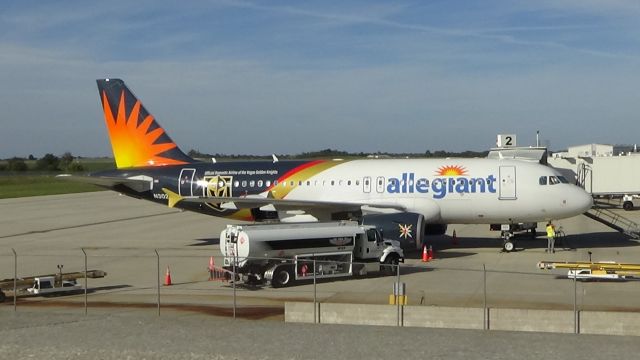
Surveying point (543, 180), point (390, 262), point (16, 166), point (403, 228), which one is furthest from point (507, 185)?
point (16, 166)

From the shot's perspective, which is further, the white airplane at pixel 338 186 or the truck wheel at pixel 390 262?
the white airplane at pixel 338 186

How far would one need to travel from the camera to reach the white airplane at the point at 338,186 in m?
35.6

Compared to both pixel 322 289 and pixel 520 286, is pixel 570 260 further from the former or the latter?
pixel 322 289

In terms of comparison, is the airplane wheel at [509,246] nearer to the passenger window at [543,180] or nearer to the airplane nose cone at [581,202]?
the passenger window at [543,180]

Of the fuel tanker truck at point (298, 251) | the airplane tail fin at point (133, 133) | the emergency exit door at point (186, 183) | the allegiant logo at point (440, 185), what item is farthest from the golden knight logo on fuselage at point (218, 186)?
the fuel tanker truck at point (298, 251)

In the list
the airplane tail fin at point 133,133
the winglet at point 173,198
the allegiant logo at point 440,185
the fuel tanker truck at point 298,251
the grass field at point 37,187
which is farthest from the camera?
the grass field at point 37,187

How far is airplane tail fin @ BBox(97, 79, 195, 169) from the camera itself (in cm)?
4259

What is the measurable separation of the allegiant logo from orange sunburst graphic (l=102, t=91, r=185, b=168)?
42.5 feet

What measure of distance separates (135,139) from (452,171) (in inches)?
708

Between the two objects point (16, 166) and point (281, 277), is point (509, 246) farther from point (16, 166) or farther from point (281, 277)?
point (16, 166)

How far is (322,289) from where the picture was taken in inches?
1008

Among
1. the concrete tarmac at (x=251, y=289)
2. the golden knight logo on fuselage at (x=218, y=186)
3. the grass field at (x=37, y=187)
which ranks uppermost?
the golden knight logo on fuselage at (x=218, y=186)

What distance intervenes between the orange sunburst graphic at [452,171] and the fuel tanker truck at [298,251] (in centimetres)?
827

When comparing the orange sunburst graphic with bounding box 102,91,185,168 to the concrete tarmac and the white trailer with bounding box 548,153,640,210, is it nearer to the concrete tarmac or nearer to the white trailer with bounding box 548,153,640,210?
the concrete tarmac
